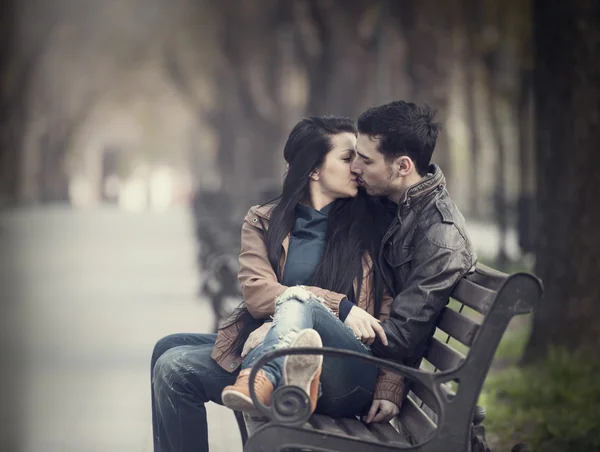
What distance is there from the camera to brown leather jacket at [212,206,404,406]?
4340mm

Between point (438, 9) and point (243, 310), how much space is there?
58.1 feet

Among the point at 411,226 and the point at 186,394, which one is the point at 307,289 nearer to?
the point at 411,226

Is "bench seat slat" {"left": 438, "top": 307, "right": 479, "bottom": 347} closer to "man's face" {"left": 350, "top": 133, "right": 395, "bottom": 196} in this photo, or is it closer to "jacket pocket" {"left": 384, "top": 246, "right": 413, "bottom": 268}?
"jacket pocket" {"left": 384, "top": 246, "right": 413, "bottom": 268}

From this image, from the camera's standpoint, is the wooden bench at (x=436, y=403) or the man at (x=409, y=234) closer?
the wooden bench at (x=436, y=403)

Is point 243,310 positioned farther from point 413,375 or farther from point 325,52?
point 325,52

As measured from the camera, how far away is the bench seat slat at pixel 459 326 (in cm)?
400

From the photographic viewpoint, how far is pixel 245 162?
43.3 meters

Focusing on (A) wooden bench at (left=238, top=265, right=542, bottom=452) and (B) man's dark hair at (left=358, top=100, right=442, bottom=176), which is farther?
(B) man's dark hair at (left=358, top=100, right=442, bottom=176)

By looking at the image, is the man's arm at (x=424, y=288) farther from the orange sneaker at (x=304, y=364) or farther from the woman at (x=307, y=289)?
the orange sneaker at (x=304, y=364)

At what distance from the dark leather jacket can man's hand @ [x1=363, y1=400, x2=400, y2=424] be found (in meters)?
0.17

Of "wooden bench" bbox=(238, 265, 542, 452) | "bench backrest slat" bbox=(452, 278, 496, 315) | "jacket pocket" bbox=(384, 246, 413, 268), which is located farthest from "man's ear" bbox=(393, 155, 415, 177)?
"wooden bench" bbox=(238, 265, 542, 452)

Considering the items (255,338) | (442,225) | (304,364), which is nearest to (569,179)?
(442,225)

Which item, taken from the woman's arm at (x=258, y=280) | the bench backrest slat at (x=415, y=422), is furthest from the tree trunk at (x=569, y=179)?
the woman's arm at (x=258, y=280)

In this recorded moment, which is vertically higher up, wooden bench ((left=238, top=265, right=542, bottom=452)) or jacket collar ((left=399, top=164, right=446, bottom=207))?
jacket collar ((left=399, top=164, right=446, bottom=207))
